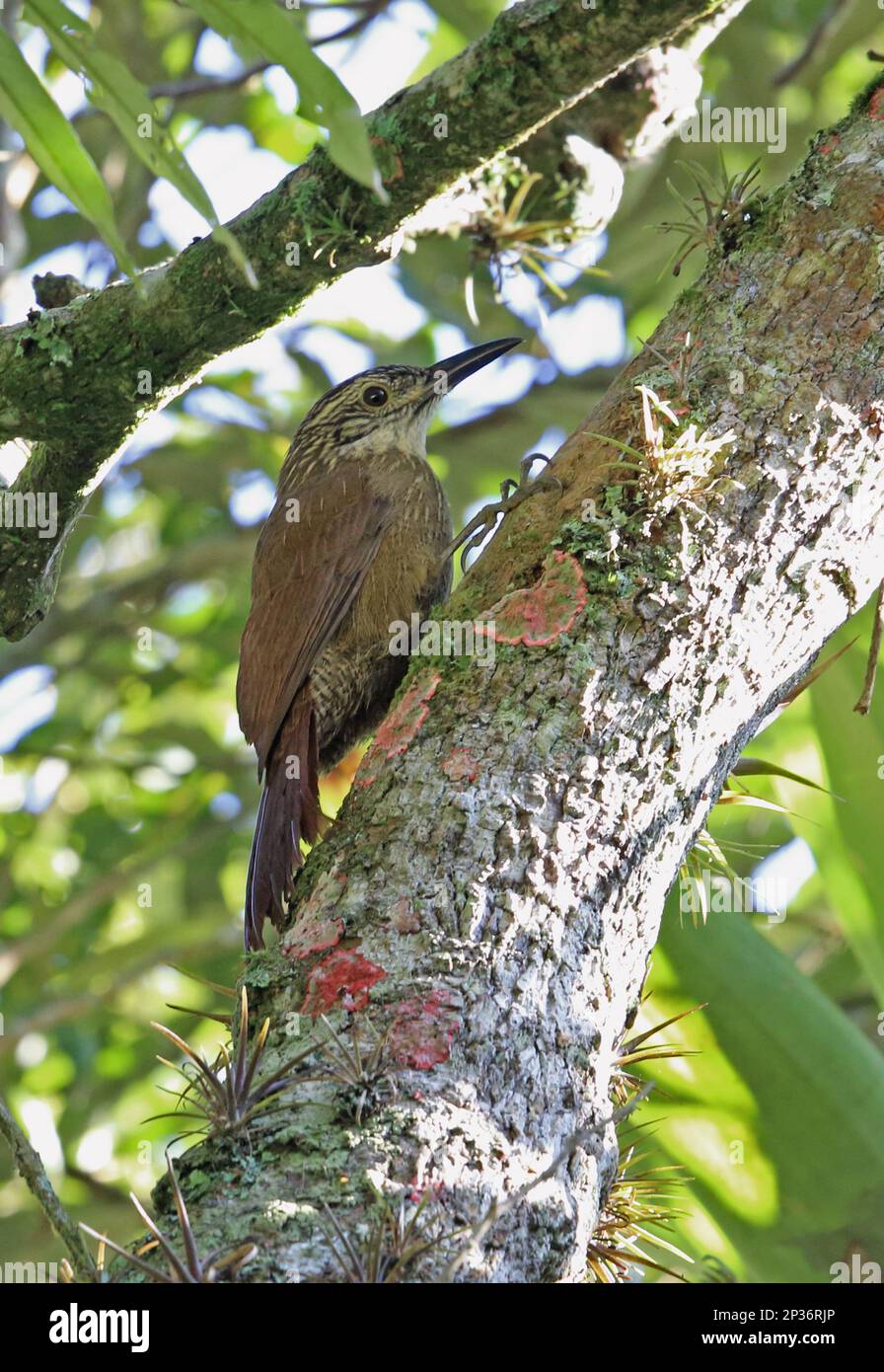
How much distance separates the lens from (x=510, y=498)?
260 cm

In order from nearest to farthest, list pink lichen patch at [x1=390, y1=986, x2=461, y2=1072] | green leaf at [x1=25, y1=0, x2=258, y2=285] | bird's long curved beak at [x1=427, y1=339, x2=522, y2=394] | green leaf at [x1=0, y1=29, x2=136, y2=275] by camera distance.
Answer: green leaf at [x1=25, y1=0, x2=258, y2=285], green leaf at [x1=0, y1=29, x2=136, y2=275], pink lichen patch at [x1=390, y1=986, x2=461, y2=1072], bird's long curved beak at [x1=427, y1=339, x2=522, y2=394]

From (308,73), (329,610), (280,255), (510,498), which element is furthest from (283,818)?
(308,73)

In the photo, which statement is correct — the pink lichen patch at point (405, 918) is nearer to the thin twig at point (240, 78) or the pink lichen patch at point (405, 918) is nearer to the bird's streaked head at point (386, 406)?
the bird's streaked head at point (386, 406)

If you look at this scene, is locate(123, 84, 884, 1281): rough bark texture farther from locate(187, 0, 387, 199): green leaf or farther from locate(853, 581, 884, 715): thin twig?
locate(187, 0, 387, 199): green leaf

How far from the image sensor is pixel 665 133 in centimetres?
430

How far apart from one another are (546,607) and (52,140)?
966mm

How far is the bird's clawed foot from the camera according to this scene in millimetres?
2438

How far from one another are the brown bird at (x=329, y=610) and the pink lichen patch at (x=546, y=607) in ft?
3.31

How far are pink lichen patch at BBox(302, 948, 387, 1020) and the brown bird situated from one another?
1149 millimetres

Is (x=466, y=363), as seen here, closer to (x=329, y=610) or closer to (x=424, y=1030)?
(x=329, y=610)

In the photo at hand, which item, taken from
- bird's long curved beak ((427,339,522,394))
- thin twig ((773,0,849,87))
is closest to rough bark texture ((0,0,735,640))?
bird's long curved beak ((427,339,522,394))
